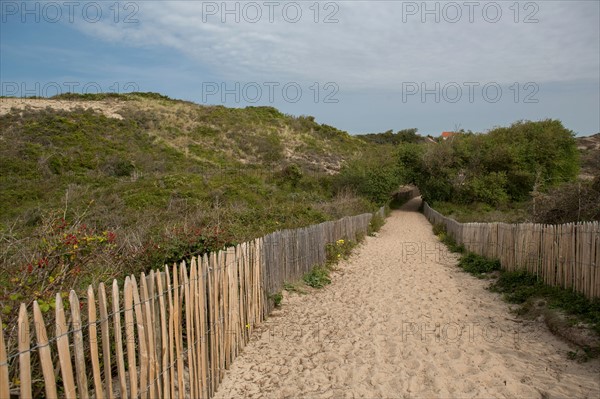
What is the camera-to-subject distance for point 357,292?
9312 millimetres

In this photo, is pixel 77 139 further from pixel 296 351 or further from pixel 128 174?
pixel 296 351

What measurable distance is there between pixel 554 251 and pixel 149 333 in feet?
22.8

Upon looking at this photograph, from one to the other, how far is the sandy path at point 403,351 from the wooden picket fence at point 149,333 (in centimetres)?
52

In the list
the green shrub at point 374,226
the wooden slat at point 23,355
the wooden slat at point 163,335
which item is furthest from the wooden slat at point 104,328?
the green shrub at point 374,226

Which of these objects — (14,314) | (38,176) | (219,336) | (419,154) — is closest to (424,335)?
(219,336)

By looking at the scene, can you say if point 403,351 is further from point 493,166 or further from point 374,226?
point 493,166

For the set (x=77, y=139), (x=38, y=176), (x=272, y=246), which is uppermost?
(x=77, y=139)

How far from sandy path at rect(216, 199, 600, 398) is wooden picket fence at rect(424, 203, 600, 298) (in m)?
0.97

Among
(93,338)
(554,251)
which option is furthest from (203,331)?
(554,251)

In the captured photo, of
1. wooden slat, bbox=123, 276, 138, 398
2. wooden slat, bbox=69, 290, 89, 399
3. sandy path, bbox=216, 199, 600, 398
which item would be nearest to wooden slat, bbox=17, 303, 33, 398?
wooden slat, bbox=69, 290, 89, 399

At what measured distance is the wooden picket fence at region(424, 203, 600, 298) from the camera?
6480mm

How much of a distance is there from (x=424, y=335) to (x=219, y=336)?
299 centimetres

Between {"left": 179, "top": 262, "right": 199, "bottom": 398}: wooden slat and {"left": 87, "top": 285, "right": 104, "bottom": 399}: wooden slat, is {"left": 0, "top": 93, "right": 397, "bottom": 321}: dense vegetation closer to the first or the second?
{"left": 87, "top": 285, "right": 104, "bottom": 399}: wooden slat

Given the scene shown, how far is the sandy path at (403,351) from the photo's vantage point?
15.4ft
